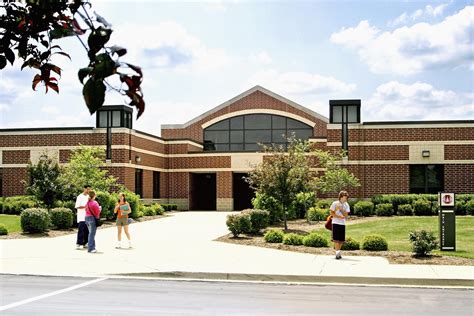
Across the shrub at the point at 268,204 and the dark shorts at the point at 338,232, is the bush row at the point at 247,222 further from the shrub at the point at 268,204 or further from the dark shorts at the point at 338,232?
the dark shorts at the point at 338,232

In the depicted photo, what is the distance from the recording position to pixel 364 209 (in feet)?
96.8

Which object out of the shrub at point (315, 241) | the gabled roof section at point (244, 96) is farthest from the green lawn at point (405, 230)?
the gabled roof section at point (244, 96)

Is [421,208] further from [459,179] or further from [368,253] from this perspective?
[368,253]

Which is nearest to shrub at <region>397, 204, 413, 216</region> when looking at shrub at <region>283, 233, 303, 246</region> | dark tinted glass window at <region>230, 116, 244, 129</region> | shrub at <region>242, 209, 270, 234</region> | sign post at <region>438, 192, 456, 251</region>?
shrub at <region>242, 209, 270, 234</region>

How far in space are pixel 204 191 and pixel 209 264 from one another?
3050cm

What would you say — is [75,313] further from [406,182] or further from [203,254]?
[406,182]

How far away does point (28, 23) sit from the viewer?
2.77 meters

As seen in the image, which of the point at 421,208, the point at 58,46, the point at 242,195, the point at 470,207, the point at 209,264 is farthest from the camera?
the point at 242,195

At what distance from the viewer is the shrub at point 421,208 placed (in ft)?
95.8

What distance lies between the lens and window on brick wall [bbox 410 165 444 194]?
34.5m

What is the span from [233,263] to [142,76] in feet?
41.3

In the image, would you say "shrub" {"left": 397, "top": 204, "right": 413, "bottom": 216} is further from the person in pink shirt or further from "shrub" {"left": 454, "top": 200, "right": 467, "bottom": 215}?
the person in pink shirt

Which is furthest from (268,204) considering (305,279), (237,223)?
(305,279)

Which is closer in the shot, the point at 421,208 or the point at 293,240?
the point at 293,240
